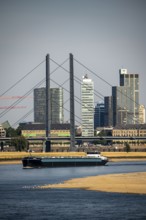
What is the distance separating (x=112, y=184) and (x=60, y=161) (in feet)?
189

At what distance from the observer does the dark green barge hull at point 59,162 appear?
155500mm

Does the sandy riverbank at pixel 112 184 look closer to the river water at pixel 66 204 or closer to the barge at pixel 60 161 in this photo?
the river water at pixel 66 204

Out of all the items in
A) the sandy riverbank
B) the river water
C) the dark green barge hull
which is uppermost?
the dark green barge hull

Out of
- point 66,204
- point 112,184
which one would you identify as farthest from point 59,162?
point 66,204

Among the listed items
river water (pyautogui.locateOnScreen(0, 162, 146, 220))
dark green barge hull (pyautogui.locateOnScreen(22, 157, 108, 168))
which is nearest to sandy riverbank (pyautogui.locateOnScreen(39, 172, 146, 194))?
river water (pyautogui.locateOnScreen(0, 162, 146, 220))

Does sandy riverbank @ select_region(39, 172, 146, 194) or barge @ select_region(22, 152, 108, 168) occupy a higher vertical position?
barge @ select_region(22, 152, 108, 168)

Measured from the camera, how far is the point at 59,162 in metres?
159

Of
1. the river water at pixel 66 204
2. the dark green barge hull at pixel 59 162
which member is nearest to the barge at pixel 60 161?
the dark green barge hull at pixel 59 162

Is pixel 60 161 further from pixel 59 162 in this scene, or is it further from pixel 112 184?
pixel 112 184

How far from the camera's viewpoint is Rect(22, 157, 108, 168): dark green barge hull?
156m

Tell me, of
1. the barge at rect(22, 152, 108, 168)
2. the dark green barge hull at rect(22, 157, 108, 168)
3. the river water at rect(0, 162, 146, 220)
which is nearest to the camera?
the river water at rect(0, 162, 146, 220)

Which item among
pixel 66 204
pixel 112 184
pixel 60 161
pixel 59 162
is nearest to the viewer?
pixel 66 204

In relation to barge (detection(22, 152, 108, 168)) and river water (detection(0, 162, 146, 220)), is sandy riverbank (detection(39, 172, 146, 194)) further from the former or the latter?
barge (detection(22, 152, 108, 168))

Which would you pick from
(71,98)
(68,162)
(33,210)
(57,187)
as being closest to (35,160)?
(68,162)
